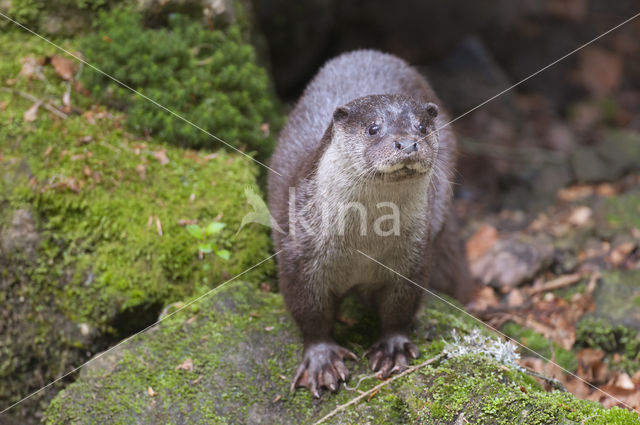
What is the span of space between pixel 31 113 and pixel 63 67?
1.56 ft

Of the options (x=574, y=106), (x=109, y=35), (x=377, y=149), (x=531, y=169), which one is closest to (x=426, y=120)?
(x=377, y=149)

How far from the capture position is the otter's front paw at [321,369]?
3660 millimetres

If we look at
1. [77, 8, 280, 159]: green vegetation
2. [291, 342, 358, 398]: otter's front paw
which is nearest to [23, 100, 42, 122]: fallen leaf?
[77, 8, 280, 159]: green vegetation

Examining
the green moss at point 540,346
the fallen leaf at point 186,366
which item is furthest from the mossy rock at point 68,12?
Answer: the green moss at point 540,346

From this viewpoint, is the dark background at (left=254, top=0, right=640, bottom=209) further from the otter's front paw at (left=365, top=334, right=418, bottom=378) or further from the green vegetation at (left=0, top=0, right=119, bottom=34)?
the otter's front paw at (left=365, top=334, right=418, bottom=378)

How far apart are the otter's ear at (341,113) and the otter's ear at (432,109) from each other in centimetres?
42

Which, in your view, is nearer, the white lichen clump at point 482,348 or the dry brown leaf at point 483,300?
the white lichen clump at point 482,348

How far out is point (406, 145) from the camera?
312cm

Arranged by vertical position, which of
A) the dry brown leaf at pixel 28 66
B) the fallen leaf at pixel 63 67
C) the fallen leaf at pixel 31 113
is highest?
the fallen leaf at pixel 63 67

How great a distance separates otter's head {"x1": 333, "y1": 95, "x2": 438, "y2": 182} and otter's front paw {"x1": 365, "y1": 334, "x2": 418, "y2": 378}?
1.07 metres

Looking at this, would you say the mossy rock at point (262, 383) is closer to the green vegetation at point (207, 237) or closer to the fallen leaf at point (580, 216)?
the green vegetation at point (207, 237)

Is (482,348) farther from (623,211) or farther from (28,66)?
(28,66)

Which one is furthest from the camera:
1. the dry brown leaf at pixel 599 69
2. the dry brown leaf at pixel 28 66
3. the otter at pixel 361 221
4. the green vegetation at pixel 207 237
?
the dry brown leaf at pixel 599 69

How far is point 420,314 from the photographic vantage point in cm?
427
